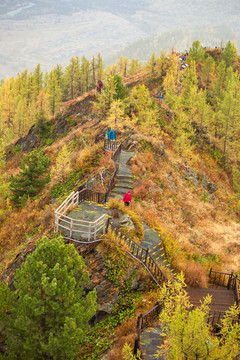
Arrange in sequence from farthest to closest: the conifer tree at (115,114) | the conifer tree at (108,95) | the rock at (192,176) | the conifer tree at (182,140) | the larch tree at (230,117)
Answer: the larch tree at (230,117)
the conifer tree at (108,95)
the conifer tree at (182,140)
the rock at (192,176)
the conifer tree at (115,114)

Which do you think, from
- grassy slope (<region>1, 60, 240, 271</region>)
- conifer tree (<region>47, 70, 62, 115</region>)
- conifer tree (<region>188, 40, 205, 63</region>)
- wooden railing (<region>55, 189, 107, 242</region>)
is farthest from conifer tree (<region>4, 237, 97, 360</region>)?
conifer tree (<region>188, 40, 205, 63</region>)

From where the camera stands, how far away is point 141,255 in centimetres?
1338

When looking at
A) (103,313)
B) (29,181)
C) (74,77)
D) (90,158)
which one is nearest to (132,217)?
(103,313)

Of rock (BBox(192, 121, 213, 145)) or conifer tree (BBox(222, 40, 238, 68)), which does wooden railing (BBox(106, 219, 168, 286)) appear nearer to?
rock (BBox(192, 121, 213, 145))

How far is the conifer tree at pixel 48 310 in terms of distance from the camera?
30.7 ft

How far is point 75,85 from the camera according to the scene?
257 feet

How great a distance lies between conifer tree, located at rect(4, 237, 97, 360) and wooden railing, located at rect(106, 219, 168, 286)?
11.7ft

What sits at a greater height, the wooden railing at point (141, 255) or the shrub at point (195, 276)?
the wooden railing at point (141, 255)

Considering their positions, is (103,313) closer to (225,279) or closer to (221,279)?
(221,279)

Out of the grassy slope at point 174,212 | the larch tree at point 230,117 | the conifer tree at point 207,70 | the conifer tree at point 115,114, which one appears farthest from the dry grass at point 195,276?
the conifer tree at point 207,70

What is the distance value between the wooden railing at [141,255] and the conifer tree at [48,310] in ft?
11.7

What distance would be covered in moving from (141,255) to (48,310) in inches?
200

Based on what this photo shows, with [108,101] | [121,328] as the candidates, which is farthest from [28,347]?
[108,101]

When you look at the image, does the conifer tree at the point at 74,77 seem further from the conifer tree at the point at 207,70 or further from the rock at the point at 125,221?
the rock at the point at 125,221
